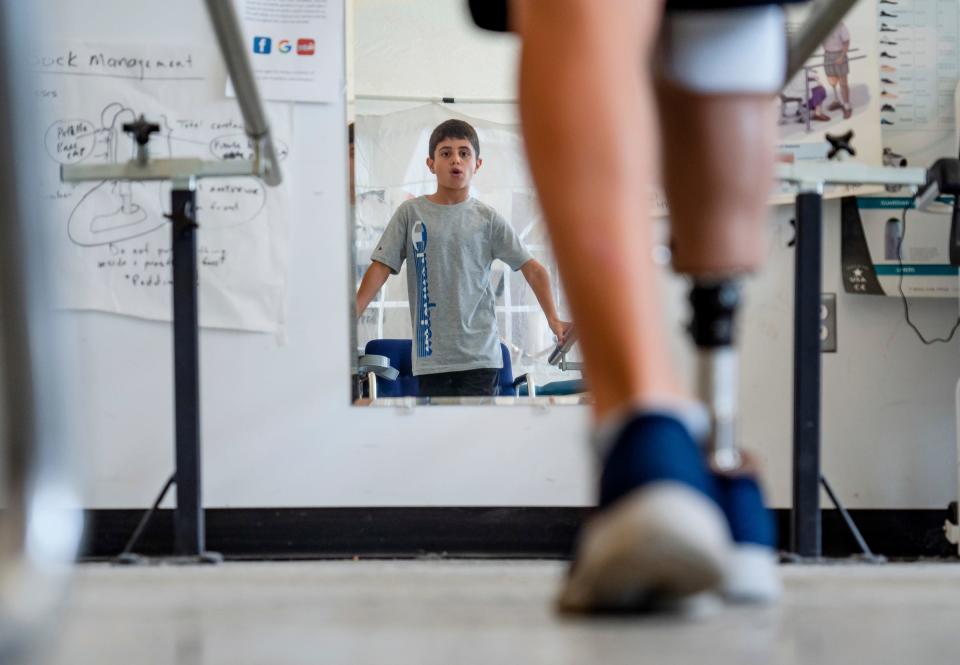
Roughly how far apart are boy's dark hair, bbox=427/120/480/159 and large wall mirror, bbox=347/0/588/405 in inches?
0.6

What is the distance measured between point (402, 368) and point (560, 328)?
20.0 inches

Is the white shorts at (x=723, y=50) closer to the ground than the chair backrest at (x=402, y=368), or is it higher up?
higher up

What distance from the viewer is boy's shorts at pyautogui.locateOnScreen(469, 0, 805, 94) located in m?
0.73

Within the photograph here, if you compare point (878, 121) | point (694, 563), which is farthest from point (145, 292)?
point (694, 563)

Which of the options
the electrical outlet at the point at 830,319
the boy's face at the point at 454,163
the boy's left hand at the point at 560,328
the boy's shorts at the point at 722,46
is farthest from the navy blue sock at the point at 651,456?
Answer: the electrical outlet at the point at 830,319

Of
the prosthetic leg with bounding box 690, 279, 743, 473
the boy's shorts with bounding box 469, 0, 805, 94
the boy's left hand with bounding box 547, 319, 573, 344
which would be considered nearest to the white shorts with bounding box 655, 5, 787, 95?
the boy's shorts with bounding box 469, 0, 805, 94

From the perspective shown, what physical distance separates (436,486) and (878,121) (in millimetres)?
1796

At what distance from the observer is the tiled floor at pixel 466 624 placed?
574 mm

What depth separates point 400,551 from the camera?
3.04 metres

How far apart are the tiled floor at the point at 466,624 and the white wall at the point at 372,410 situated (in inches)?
80.3

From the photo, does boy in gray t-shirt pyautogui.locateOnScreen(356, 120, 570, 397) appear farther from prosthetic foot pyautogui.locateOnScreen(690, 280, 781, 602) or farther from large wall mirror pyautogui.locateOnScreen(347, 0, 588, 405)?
prosthetic foot pyautogui.locateOnScreen(690, 280, 781, 602)

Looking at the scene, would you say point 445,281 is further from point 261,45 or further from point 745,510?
point 745,510

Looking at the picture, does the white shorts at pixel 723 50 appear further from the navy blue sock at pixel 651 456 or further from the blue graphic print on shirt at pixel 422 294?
the blue graphic print on shirt at pixel 422 294

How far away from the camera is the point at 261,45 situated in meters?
3.11
